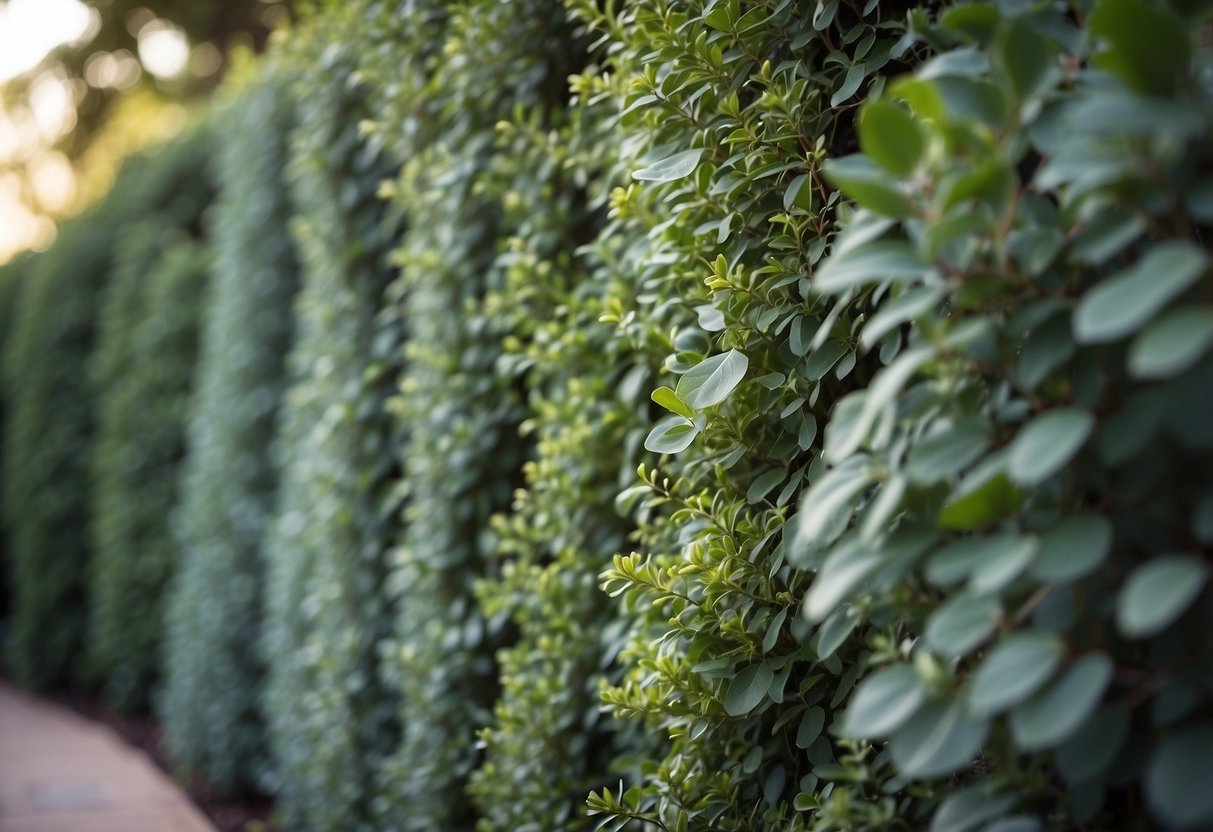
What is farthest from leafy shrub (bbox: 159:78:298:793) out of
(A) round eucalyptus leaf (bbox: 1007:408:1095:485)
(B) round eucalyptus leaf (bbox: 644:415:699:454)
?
(A) round eucalyptus leaf (bbox: 1007:408:1095:485)

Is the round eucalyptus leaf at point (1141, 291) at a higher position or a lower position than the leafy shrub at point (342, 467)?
higher

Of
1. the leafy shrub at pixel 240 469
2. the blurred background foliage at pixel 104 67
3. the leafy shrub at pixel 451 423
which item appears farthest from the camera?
the blurred background foliage at pixel 104 67

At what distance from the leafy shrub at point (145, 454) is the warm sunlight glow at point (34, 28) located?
801cm

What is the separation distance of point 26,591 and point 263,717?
3780 mm

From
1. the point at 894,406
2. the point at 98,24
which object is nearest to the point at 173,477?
the point at 894,406

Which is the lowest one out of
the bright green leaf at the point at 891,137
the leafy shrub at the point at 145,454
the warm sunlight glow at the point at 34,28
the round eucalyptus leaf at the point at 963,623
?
the leafy shrub at the point at 145,454

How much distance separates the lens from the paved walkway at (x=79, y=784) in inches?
157

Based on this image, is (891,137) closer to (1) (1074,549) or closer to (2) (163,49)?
(1) (1074,549)

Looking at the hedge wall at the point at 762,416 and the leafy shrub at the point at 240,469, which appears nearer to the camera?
the hedge wall at the point at 762,416

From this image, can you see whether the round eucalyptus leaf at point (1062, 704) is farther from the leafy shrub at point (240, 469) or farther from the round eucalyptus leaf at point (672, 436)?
the leafy shrub at point (240, 469)

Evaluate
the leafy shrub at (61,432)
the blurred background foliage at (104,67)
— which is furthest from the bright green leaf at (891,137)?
the blurred background foliage at (104,67)

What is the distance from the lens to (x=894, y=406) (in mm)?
1128

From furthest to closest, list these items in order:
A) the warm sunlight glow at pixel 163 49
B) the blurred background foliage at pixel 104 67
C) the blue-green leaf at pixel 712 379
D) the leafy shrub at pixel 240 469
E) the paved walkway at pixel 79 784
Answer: the warm sunlight glow at pixel 163 49
the blurred background foliage at pixel 104 67
the leafy shrub at pixel 240 469
the paved walkway at pixel 79 784
the blue-green leaf at pixel 712 379

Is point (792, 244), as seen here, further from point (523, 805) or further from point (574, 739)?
point (523, 805)
